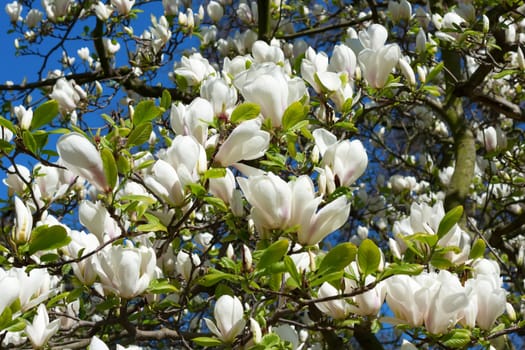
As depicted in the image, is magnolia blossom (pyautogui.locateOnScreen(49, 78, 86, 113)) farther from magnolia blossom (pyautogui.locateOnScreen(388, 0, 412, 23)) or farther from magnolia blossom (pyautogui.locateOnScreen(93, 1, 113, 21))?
magnolia blossom (pyautogui.locateOnScreen(388, 0, 412, 23))

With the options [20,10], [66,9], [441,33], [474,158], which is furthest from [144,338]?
[20,10]

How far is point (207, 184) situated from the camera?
110cm

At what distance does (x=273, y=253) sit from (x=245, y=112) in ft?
1.01

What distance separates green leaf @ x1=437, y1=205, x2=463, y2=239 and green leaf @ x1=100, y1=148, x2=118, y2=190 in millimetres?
633

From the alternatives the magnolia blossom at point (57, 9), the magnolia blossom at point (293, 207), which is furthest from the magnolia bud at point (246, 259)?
the magnolia blossom at point (57, 9)

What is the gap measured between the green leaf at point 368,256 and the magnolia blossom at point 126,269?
413 mm

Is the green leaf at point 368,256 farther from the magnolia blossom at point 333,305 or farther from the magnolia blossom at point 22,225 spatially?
the magnolia blossom at point 22,225

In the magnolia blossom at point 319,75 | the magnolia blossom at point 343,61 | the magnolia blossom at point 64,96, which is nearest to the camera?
the magnolia blossom at point 319,75

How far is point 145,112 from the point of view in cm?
111

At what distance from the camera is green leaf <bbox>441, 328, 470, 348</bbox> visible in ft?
3.76

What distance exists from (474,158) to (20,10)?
130 inches

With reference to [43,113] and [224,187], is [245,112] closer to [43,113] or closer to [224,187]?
[224,187]

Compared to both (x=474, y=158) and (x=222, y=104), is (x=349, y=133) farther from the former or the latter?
(x=474, y=158)

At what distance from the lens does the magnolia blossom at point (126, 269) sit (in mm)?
1091
